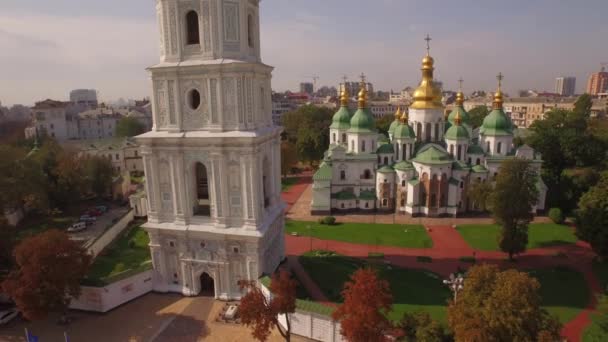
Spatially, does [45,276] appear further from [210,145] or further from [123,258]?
[123,258]

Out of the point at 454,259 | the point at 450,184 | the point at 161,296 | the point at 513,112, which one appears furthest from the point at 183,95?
the point at 513,112

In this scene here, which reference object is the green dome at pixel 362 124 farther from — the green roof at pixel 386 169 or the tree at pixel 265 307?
the tree at pixel 265 307

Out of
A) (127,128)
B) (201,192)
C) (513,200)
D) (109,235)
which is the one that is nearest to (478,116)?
(513,200)

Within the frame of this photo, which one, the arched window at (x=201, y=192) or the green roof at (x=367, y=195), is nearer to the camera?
the arched window at (x=201, y=192)

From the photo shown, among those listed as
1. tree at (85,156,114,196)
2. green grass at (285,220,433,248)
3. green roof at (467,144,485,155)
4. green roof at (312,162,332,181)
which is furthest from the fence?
green roof at (467,144,485,155)

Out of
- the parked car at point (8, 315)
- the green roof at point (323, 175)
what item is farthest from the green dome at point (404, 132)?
the parked car at point (8, 315)

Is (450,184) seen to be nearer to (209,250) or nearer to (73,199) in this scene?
(209,250)

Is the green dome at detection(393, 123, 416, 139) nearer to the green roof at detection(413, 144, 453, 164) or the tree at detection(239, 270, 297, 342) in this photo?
the green roof at detection(413, 144, 453, 164)
